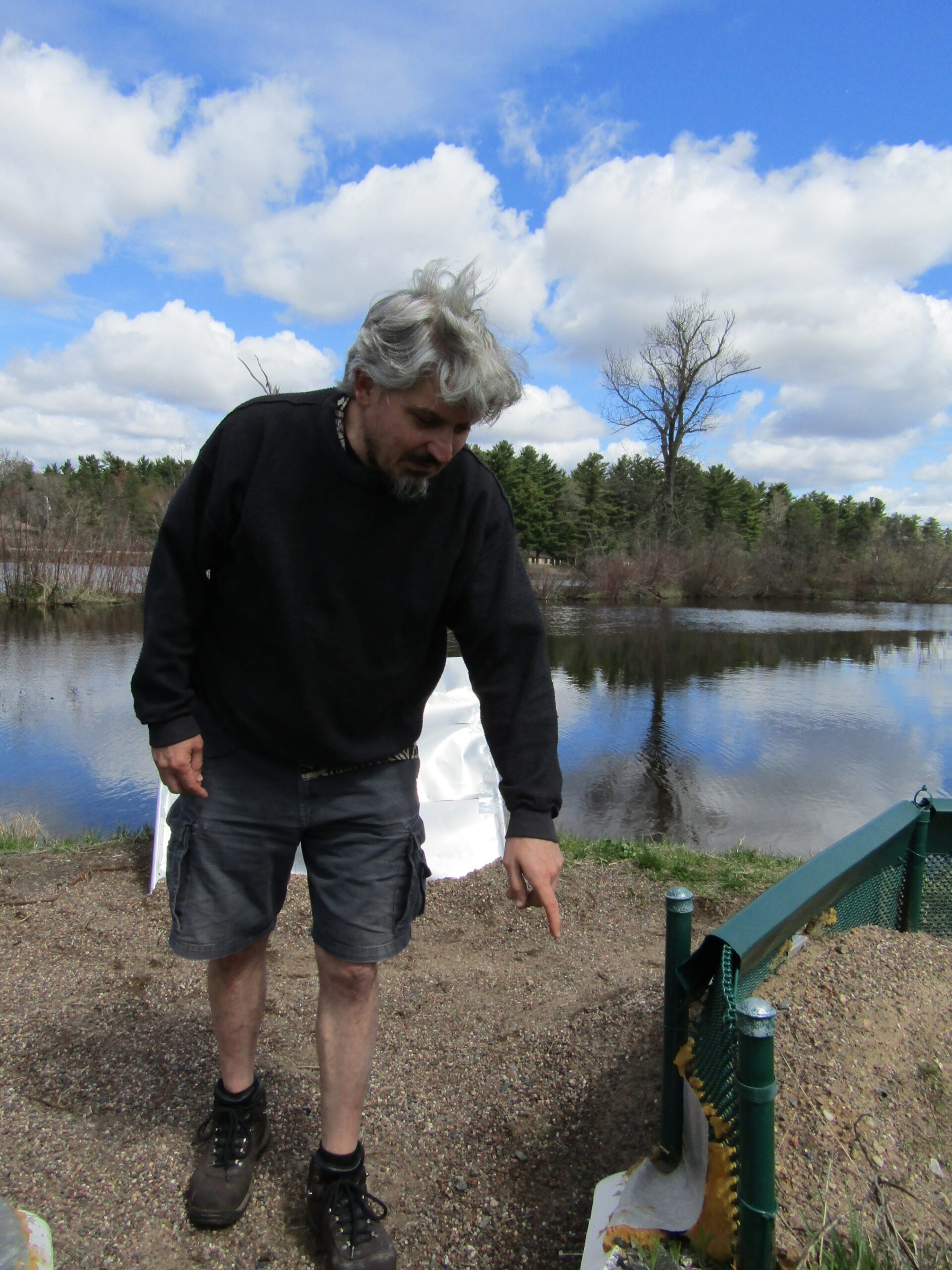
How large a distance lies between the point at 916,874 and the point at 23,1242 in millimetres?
2880

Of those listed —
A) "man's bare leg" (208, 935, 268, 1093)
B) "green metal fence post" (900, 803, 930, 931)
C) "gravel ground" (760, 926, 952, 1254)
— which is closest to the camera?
"gravel ground" (760, 926, 952, 1254)

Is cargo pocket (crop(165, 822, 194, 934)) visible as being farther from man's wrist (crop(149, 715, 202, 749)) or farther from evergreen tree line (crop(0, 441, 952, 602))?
evergreen tree line (crop(0, 441, 952, 602))

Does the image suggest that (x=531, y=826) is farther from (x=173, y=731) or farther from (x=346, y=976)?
(x=173, y=731)

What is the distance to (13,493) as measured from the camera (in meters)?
33.0

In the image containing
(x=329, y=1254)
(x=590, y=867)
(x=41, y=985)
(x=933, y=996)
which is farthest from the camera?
(x=590, y=867)

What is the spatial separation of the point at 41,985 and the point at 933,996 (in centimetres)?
291

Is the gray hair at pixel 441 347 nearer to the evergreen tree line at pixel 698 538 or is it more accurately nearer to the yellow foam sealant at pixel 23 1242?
the yellow foam sealant at pixel 23 1242

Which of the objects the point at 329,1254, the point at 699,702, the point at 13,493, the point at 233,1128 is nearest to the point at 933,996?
the point at 329,1254

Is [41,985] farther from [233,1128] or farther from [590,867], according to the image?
[590,867]

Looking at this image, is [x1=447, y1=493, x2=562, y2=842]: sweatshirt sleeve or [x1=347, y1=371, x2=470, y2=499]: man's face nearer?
[x1=347, y1=371, x2=470, y2=499]: man's face

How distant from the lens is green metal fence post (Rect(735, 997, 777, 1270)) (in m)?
1.37

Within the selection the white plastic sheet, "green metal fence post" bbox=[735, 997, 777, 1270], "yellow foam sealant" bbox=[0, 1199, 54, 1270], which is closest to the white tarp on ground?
"yellow foam sealant" bbox=[0, 1199, 54, 1270]

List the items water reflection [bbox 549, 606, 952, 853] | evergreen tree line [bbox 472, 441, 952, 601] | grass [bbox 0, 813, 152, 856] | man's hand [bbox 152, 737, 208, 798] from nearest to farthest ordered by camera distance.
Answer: man's hand [bbox 152, 737, 208, 798] → grass [bbox 0, 813, 152, 856] → water reflection [bbox 549, 606, 952, 853] → evergreen tree line [bbox 472, 441, 952, 601]

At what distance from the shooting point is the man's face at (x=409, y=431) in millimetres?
1721
